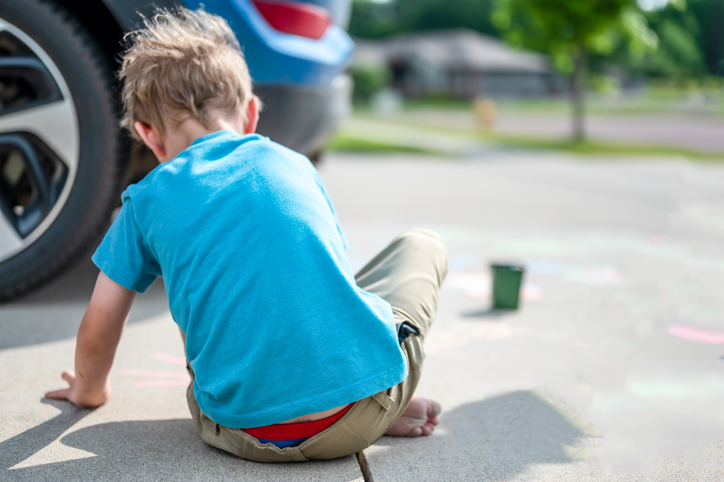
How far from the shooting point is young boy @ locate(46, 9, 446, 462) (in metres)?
1.48

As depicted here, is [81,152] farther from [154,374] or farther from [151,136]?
[151,136]

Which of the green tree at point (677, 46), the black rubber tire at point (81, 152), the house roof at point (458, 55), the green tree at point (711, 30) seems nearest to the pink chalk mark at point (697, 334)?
the black rubber tire at point (81, 152)

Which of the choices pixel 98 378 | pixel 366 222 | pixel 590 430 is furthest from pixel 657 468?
pixel 366 222

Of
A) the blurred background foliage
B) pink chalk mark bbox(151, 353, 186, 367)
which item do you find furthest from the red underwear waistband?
the blurred background foliage

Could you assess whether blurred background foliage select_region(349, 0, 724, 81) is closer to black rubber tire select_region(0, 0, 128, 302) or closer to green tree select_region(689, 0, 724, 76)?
green tree select_region(689, 0, 724, 76)

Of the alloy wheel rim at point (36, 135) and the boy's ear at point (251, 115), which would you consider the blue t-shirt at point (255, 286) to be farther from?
the alloy wheel rim at point (36, 135)

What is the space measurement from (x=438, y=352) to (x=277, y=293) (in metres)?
1.18

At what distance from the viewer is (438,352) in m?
2.51

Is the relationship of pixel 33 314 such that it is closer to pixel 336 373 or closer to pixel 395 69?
pixel 336 373

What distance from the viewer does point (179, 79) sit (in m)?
1.63

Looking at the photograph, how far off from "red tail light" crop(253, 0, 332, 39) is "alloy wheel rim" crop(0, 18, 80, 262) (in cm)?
88

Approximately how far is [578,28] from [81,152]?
15.5 meters

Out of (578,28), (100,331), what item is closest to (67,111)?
(100,331)

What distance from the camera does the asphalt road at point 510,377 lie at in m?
1.68
